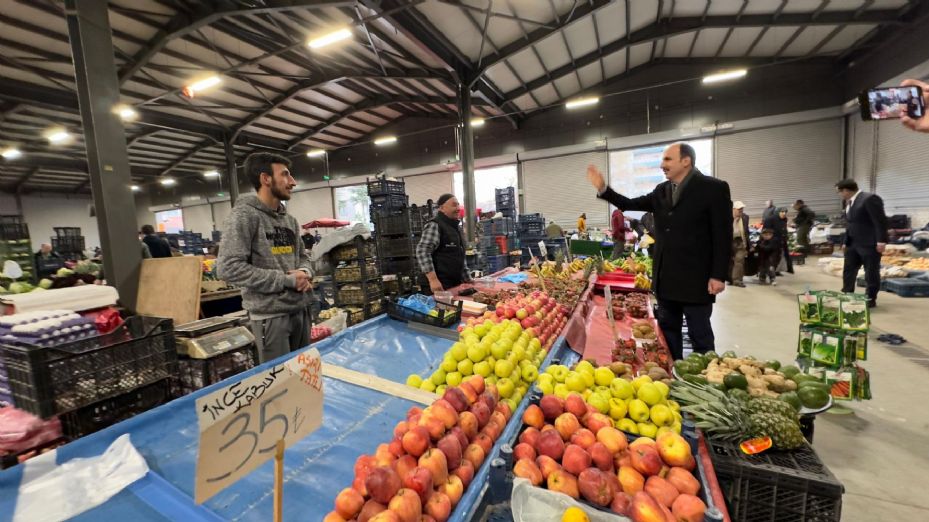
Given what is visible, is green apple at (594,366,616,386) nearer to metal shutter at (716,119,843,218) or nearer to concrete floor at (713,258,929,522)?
concrete floor at (713,258,929,522)

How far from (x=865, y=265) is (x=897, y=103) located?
4.84 m

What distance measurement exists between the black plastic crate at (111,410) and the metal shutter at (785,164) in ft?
55.6

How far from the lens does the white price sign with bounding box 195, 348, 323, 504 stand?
888 mm

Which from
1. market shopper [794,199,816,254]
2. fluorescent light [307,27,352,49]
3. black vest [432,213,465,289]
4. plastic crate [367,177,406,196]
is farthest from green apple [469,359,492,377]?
market shopper [794,199,816,254]

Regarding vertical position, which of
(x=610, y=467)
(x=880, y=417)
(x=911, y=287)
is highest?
(x=610, y=467)

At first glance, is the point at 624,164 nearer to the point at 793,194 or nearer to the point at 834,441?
the point at 793,194

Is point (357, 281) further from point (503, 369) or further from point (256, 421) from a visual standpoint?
point (256, 421)

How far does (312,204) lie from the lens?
2269cm

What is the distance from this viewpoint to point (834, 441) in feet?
8.86

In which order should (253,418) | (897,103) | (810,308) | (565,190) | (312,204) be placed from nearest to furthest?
1. (253,418)
2. (897,103)
3. (810,308)
4. (565,190)
5. (312,204)

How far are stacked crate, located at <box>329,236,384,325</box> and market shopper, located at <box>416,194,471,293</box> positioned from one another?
1.49m

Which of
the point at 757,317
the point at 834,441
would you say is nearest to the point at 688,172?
the point at 834,441

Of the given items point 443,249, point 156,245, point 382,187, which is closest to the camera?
point 443,249

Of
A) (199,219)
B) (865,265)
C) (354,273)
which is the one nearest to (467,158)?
(354,273)
